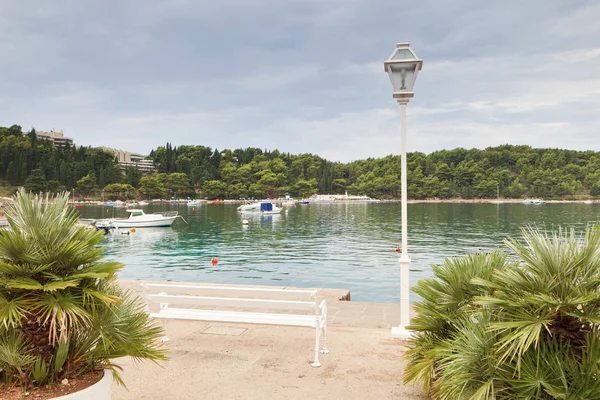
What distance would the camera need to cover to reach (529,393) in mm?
2822

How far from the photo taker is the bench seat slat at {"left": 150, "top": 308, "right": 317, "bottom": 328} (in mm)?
5520

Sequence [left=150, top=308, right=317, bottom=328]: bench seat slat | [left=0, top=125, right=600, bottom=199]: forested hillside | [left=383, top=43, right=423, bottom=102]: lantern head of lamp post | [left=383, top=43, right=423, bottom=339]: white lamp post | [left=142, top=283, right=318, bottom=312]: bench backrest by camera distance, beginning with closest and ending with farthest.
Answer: [left=150, top=308, right=317, bottom=328]: bench seat slat → [left=142, top=283, right=318, bottom=312]: bench backrest → [left=383, top=43, right=423, bottom=339]: white lamp post → [left=383, top=43, right=423, bottom=102]: lantern head of lamp post → [left=0, top=125, right=600, bottom=199]: forested hillside

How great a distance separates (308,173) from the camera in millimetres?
181625

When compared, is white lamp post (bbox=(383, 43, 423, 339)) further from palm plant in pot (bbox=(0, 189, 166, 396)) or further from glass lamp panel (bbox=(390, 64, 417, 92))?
palm plant in pot (bbox=(0, 189, 166, 396))

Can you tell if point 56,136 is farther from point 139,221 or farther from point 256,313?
point 256,313

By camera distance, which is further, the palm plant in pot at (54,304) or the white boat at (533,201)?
the white boat at (533,201)

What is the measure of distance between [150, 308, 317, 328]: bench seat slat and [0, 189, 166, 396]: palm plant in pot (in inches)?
81.4

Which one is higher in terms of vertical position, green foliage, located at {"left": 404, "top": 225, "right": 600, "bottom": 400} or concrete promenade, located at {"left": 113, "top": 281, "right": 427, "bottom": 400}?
green foliage, located at {"left": 404, "top": 225, "right": 600, "bottom": 400}

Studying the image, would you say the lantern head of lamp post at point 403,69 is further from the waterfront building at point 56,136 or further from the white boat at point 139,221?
the waterfront building at point 56,136

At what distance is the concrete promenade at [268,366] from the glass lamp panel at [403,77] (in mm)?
3891

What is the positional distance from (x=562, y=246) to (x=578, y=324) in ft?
1.66

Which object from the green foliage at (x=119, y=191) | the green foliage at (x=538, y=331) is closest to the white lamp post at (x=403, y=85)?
the green foliage at (x=538, y=331)

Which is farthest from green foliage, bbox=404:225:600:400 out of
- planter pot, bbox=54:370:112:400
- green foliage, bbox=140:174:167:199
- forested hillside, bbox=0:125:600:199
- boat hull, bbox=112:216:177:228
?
green foliage, bbox=140:174:167:199

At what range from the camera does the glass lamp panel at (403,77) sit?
7.10 m
